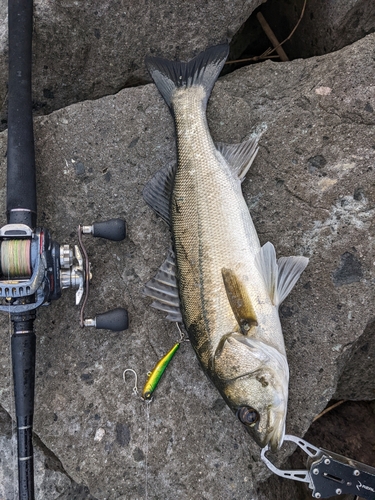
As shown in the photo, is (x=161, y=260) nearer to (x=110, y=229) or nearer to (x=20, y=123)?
(x=110, y=229)

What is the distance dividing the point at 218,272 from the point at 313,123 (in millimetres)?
1133

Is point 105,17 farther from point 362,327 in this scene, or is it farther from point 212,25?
point 362,327

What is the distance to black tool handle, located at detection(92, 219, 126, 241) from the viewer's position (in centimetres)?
257

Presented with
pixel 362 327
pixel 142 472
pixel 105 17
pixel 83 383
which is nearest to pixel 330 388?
pixel 362 327

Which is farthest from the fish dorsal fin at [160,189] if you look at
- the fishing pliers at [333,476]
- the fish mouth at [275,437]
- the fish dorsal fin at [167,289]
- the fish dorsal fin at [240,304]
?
the fishing pliers at [333,476]

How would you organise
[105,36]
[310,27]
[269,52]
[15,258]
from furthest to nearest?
[269,52] < [310,27] < [105,36] < [15,258]

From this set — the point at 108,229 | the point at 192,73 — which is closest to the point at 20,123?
the point at 108,229

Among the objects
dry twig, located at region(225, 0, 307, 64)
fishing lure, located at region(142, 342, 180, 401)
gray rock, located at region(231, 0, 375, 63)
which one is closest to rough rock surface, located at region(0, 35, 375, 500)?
fishing lure, located at region(142, 342, 180, 401)

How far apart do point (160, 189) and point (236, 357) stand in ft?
3.53

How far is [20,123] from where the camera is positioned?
266 cm

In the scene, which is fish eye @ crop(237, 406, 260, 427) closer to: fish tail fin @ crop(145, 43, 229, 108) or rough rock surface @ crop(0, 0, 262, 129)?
fish tail fin @ crop(145, 43, 229, 108)

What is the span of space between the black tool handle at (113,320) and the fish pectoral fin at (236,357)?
1.95ft

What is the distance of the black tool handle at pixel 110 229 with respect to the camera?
2.57 metres

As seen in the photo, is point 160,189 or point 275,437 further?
point 160,189
